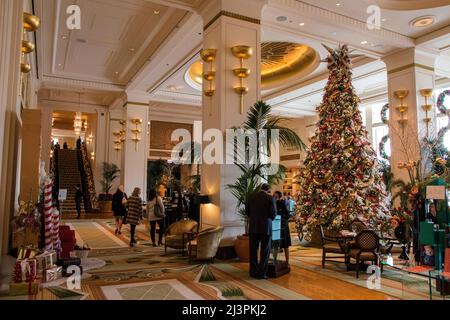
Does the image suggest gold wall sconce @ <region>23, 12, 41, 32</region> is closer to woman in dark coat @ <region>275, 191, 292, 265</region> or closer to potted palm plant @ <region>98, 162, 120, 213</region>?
woman in dark coat @ <region>275, 191, 292, 265</region>

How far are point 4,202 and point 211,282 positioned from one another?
3.24 meters

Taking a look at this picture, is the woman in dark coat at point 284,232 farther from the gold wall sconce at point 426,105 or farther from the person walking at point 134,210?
the gold wall sconce at point 426,105

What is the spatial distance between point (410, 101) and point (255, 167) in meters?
5.95

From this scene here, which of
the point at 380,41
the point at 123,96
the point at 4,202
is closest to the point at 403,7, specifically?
the point at 380,41

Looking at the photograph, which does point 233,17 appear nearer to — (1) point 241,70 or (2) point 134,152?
(1) point 241,70

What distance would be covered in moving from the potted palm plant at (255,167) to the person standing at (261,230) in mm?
900

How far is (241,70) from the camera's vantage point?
6934 mm

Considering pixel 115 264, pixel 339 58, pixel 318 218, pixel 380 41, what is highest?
pixel 380 41

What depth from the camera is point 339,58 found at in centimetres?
845

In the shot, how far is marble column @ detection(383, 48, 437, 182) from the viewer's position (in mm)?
9734

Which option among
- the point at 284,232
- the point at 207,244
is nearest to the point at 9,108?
the point at 207,244

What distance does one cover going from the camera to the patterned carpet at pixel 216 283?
4293 millimetres

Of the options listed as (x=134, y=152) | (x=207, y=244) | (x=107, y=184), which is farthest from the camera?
(x=107, y=184)
